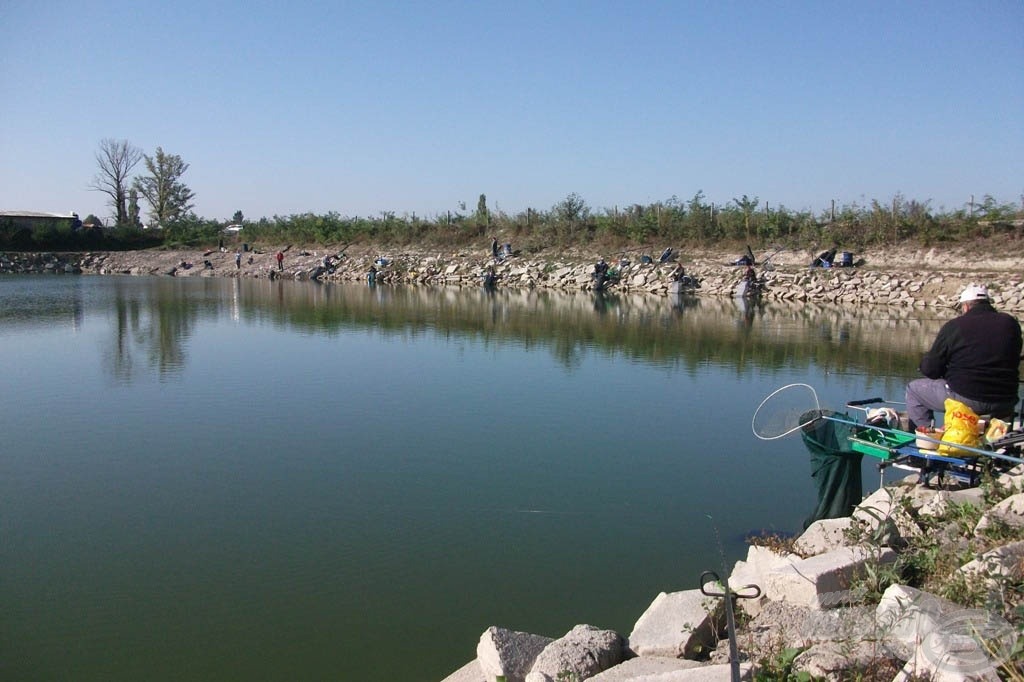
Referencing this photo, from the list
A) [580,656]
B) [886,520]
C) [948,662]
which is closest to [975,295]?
[886,520]

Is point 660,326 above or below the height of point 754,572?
above

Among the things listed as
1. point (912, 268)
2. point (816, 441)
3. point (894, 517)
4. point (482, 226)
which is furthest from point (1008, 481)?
point (482, 226)

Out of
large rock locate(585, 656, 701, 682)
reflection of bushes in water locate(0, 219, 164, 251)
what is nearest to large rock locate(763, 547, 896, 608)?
large rock locate(585, 656, 701, 682)

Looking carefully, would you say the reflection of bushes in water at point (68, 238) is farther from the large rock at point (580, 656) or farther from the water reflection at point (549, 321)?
the large rock at point (580, 656)

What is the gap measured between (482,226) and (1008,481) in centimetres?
4277

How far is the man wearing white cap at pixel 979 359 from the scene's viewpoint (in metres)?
6.25

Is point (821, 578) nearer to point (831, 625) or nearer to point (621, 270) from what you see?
point (831, 625)

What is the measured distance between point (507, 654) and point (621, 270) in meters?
32.9

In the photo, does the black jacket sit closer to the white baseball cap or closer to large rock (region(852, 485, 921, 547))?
the white baseball cap

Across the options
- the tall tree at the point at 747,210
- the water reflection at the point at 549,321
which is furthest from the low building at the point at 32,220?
the tall tree at the point at 747,210

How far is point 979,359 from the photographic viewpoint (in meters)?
6.28

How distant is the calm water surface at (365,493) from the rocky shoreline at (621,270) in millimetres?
12145

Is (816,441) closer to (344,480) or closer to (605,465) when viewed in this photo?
(605,465)

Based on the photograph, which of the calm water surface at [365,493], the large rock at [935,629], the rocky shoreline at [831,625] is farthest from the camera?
the calm water surface at [365,493]
